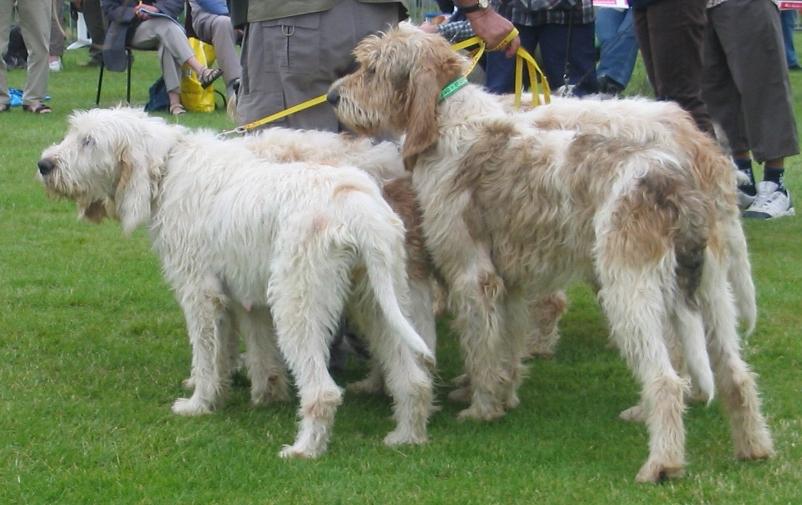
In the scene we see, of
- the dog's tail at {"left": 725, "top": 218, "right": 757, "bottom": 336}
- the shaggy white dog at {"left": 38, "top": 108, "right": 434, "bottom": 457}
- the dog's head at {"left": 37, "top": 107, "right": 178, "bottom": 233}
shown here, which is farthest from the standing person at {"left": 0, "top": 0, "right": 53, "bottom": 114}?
the dog's tail at {"left": 725, "top": 218, "right": 757, "bottom": 336}

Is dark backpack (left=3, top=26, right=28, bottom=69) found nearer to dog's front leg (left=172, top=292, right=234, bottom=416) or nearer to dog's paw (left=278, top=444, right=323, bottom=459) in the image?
dog's front leg (left=172, top=292, right=234, bottom=416)

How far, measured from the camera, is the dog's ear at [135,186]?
5.62 meters

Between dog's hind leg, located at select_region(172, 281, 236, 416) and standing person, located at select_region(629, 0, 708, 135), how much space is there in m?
3.30

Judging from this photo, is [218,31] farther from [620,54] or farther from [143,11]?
[620,54]

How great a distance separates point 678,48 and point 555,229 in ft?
9.15

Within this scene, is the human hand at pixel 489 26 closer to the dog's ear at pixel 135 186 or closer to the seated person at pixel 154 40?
the dog's ear at pixel 135 186

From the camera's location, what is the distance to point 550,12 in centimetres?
827

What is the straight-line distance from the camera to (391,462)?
16.8ft

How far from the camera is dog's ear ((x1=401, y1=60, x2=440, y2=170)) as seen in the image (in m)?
5.54

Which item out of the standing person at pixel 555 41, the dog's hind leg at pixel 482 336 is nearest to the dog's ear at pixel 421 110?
the dog's hind leg at pixel 482 336

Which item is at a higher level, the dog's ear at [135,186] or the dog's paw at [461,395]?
the dog's ear at [135,186]

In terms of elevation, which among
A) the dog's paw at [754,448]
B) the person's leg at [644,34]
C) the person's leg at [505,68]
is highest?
the person's leg at [644,34]

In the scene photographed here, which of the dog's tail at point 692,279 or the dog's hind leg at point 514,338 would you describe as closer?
the dog's tail at point 692,279

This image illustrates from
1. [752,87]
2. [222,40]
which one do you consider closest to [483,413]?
[752,87]
